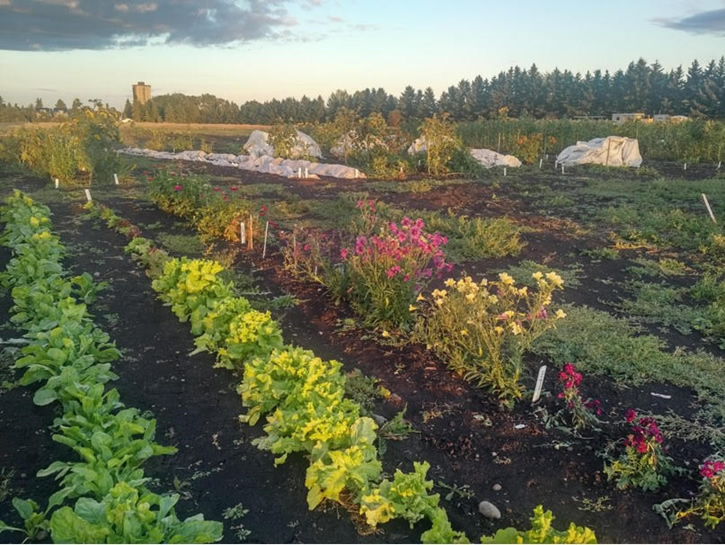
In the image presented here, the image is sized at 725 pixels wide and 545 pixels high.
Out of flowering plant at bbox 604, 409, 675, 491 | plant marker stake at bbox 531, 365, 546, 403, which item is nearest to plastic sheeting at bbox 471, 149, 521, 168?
plant marker stake at bbox 531, 365, 546, 403

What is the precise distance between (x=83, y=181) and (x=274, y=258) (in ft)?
29.9

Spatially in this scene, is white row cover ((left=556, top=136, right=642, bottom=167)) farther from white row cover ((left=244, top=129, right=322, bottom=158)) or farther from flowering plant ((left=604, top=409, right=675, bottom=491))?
flowering plant ((left=604, top=409, right=675, bottom=491))

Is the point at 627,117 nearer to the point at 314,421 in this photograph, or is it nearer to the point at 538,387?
the point at 538,387

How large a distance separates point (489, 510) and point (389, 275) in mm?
2300

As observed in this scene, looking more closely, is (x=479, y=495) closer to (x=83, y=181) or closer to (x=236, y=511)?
(x=236, y=511)

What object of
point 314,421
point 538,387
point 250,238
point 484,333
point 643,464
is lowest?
point 643,464

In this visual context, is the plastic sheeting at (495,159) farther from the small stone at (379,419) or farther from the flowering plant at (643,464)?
the flowering plant at (643,464)

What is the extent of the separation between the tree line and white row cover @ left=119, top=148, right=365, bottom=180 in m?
24.8

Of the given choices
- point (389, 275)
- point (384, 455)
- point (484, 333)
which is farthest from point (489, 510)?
point (389, 275)

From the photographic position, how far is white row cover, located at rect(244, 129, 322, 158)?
65.3 ft

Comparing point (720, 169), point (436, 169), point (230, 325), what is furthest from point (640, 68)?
point (230, 325)

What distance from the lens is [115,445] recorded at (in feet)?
8.85

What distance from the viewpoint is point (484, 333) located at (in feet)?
13.0

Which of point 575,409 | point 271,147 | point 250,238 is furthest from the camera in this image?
point 271,147
